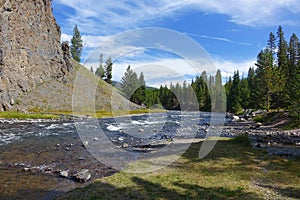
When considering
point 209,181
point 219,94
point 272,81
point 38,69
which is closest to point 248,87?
point 219,94

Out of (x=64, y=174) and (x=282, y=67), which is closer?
(x=64, y=174)

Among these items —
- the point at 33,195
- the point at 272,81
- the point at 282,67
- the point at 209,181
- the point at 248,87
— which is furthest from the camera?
the point at 248,87

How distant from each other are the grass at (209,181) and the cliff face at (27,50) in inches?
1830

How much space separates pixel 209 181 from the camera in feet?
33.5

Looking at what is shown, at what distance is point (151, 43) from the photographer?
14430 mm

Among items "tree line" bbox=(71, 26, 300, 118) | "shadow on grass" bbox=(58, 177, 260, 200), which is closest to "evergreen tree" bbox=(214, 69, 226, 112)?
"tree line" bbox=(71, 26, 300, 118)

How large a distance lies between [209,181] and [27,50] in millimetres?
64103

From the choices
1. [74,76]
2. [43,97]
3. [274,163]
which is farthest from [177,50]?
[74,76]

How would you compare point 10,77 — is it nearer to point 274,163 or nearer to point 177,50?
point 177,50

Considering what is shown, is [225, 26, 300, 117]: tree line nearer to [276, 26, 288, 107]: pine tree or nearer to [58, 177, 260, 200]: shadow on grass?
[276, 26, 288, 107]: pine tree

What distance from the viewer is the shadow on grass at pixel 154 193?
28.2 feet

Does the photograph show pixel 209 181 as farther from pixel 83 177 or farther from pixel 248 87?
pixel 248 87

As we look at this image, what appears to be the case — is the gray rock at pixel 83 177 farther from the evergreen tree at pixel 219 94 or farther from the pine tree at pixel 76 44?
the pine tree at pixel 76 44

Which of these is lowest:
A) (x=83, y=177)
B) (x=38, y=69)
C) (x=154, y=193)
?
(x=83, y=177)
